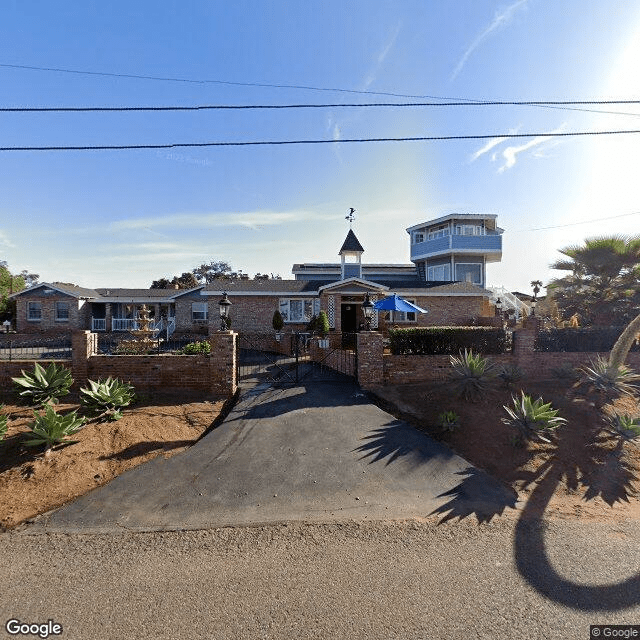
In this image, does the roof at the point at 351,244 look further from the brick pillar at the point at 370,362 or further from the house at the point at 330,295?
the brick pillar at the point at 370,362

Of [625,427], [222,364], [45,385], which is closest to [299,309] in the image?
[222,364]

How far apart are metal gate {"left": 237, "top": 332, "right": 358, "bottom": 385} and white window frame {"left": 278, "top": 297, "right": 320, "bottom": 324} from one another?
10.1 ft

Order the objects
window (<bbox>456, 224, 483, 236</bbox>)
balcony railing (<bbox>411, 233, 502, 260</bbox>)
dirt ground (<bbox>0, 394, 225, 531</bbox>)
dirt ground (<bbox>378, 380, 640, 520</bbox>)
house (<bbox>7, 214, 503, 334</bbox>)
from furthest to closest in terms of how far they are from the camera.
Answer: window (<bbox>456, 224, 483, 236</bbox>), balcony railing (<bbox>411, 233, 502, 260</bbox>), house (<bbox>7, 214, 503, 334</bbox>), dirt ground (<bbox>378, 380, 640, 520</bbox>), dirt ground (<bbox>0, 394, 225, 531</bbox>)

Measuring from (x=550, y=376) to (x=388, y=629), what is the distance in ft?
34.9

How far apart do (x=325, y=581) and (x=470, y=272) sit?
1136 inches

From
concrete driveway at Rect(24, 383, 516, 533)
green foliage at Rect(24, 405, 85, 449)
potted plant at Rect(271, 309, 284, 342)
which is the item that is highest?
potted plant at Rect(271, 309, 284, 342)

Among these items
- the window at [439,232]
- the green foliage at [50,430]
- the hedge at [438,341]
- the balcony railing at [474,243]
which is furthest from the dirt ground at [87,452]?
the window at [439,232]

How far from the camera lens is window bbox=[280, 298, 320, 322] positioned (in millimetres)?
22172

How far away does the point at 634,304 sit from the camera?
43.9 feet

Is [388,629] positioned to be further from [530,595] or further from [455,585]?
[530,595]


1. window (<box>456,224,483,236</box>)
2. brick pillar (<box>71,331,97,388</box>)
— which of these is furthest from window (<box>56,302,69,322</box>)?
window (<box>456,224,483,236</box>)

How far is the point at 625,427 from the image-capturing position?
6922mm

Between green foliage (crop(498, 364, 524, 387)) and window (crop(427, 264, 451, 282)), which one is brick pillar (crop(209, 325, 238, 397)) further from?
window (crop(427, 264, 451, 282))

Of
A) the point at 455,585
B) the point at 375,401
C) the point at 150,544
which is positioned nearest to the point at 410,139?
the point at 375,401
